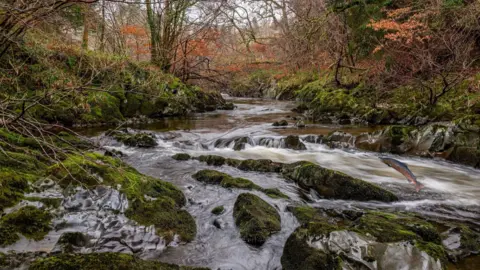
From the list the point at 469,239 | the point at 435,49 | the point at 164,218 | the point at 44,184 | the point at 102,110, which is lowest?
the point at 469,239

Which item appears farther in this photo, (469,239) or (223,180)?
(223,180)

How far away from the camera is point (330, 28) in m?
14.0

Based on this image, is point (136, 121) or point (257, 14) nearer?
point (136, 121)

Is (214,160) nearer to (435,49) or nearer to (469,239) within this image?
(469,239)

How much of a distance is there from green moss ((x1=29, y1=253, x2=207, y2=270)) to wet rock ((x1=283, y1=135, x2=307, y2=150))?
6.09m

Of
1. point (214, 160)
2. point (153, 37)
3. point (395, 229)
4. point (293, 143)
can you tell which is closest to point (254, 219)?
point (395, 229)

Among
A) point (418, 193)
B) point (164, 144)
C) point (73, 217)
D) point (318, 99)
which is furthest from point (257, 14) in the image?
point (73, 217)

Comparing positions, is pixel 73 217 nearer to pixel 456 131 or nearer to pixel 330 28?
pixel 456 131

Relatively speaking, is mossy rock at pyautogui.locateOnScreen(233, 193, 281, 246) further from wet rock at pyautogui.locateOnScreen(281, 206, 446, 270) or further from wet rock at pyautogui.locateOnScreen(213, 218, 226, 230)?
wet rock at pyautogui.locateOnScreen(281, 206, 446, 270)

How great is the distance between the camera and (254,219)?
3.40 m

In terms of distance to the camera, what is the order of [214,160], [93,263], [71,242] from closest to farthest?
[93,263] → [71,242] → [214,160]

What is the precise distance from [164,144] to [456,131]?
726 centimetres

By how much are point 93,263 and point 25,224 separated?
1.19 metres

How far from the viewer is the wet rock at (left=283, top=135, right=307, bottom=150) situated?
7.89 m
